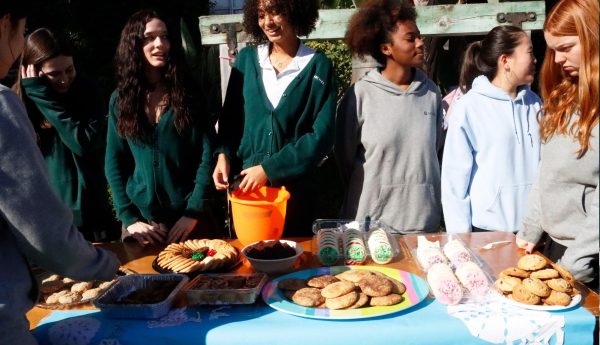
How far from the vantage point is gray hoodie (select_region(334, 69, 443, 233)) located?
295 centimetres

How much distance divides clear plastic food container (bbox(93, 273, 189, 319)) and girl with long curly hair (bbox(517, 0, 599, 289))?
4.82 ft

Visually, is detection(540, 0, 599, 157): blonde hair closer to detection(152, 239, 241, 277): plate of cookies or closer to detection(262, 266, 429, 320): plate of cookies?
detection(262, 266, 429, 320): plate of cookies

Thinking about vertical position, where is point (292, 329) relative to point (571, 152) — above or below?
below

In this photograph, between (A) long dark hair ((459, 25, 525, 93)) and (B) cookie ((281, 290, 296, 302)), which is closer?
(B) cookie ((281, 290, 296, 302))

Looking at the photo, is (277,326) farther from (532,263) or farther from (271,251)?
(532,263)

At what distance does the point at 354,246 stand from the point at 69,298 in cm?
110

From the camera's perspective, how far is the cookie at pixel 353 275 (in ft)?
6.33

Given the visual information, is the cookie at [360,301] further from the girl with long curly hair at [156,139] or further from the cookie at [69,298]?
the girl with long curly hair at [156,139]

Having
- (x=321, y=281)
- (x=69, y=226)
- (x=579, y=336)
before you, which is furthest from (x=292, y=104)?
(x=579, y=336)

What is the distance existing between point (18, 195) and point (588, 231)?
1.87 m

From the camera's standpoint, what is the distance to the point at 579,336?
1.74 metres

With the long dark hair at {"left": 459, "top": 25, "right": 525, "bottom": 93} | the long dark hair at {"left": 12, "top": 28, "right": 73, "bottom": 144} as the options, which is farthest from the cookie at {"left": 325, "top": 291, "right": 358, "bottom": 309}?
the long dark hair at {"left": 12, "top": 28, "right": 73, "bottom": 144}

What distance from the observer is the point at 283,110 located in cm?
279

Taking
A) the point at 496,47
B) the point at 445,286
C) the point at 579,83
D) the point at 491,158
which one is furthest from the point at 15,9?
the point at 496,47
